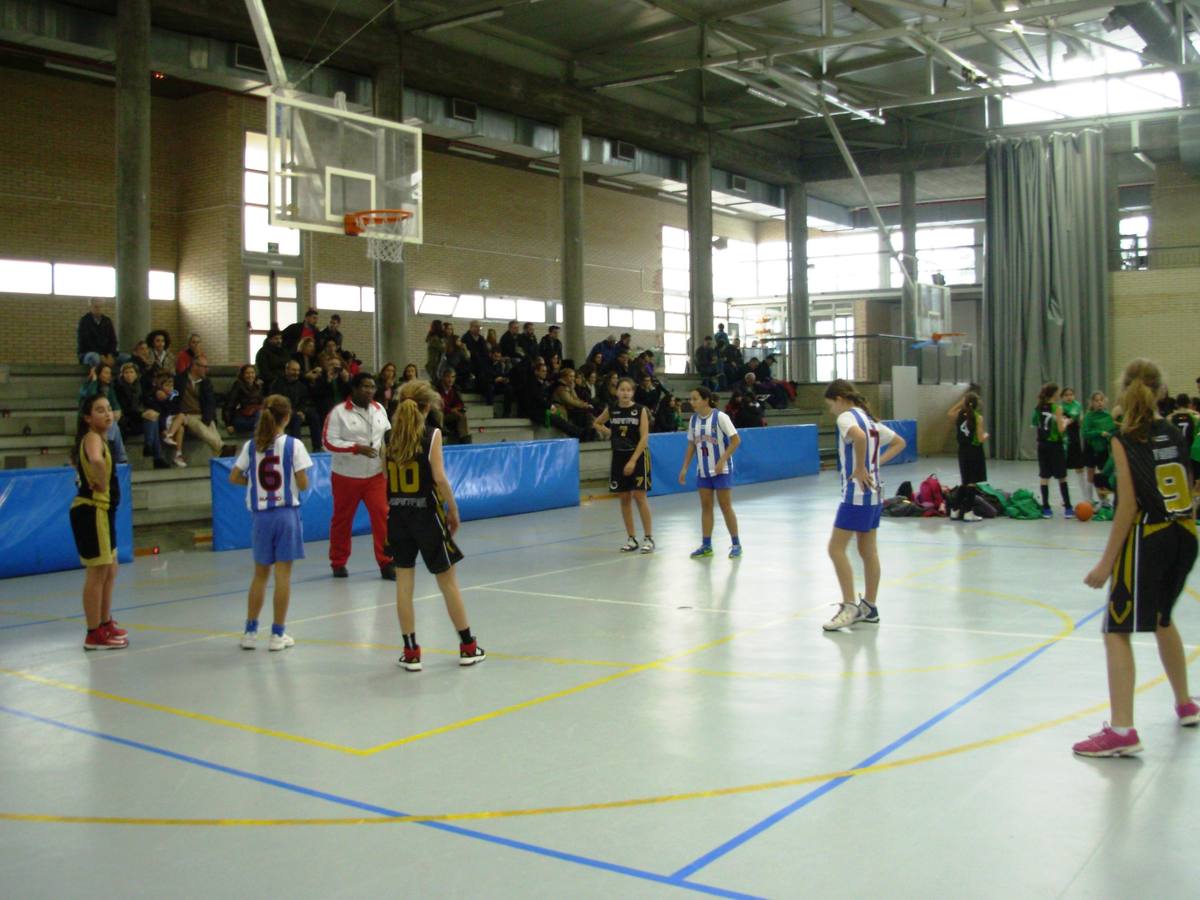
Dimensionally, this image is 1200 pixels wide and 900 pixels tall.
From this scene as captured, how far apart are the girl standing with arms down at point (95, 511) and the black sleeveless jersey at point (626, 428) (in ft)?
19.8

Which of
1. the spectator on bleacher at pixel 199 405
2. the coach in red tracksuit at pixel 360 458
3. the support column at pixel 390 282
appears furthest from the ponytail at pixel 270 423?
the support column at pixel 390 282

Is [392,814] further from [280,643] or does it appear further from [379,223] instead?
[379,223]

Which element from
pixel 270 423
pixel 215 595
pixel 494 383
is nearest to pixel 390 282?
pixel 494 383

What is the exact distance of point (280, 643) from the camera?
7797mm

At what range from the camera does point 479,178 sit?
3238 centimetres

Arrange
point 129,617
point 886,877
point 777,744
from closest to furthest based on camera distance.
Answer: point 886,877 → point 777,744 → point 129,617

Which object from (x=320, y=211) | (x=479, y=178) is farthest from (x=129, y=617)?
(x=479, y=178)

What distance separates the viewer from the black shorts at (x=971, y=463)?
590 inches

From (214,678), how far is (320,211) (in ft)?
23.3

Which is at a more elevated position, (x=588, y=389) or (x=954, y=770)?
(x=588, y=389)

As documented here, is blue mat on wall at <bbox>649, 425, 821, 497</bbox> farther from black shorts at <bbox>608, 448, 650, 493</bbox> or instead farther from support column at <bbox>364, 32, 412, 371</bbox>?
black shorts at <bbox>608, 448, 650, 493</bbox>

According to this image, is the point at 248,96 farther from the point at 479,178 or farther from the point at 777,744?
the point at 777,744

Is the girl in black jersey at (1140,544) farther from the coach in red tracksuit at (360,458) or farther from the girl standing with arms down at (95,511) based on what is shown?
the coach in red tracksuit at (360,458)

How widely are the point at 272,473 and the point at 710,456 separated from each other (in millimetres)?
5554
